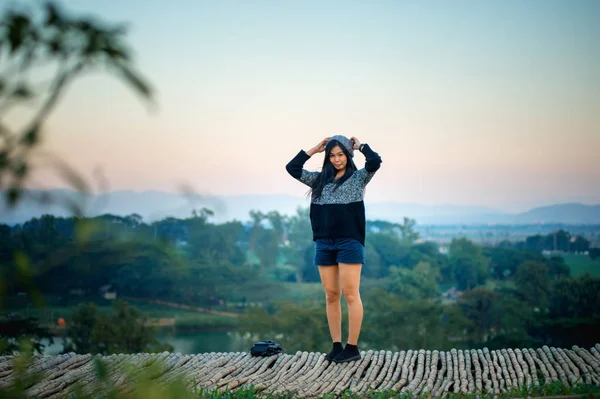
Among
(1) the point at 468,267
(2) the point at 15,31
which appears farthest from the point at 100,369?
(1) the point at 468,267

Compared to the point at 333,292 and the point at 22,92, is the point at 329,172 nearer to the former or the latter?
the point at 333,292

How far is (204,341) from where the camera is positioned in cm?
3553

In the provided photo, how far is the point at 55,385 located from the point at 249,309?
3009 centimetres

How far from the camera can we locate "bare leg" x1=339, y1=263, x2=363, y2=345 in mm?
5160

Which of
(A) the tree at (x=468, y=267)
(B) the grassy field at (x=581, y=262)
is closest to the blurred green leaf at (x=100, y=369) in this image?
(A) the tree at (x=468, y=267)

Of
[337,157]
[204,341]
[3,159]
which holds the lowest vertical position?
[204,341]

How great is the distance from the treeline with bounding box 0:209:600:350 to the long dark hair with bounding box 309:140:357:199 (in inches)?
45.6

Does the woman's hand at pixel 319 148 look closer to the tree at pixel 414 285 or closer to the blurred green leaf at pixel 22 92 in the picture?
the blurred green leaf at pixel 22 92

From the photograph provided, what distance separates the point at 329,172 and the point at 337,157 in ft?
0.43

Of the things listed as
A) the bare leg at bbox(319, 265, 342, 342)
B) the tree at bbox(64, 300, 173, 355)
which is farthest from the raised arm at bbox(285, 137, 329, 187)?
the tree at bbox(64, 300, 173, 355)

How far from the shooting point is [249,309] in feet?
113

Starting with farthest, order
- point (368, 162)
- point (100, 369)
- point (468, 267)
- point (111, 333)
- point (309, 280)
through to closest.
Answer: point (309, 280)
point (468, 267)
point (111, 333)
point (368, 162)
point (100, 369)

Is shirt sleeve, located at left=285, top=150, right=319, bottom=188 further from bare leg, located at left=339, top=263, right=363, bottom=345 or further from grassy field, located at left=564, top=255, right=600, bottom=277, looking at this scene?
grassy field, located at left=564, top=255, right=600, bottom=277

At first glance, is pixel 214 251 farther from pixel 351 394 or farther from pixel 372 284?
pixel 351 394
